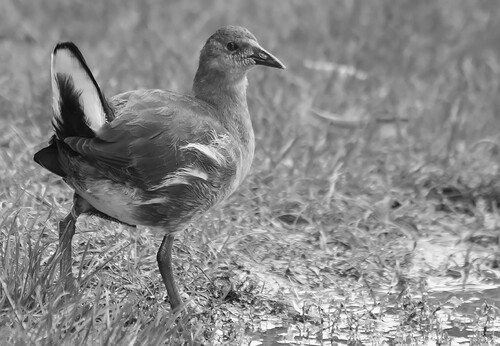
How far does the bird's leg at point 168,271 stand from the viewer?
3982 millimetres

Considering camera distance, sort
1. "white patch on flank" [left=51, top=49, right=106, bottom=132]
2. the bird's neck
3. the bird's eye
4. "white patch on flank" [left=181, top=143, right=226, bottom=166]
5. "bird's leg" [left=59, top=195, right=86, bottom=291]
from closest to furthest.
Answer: "white patch on flank" [left=51, top=49, right=106, bottom=132] < "bird's leg" [left=59, top=195, right=86, bottom=291] < "white patch on flank" [left=181, top=143, right=226, bottom=166] < the bird's neck < the bird's eye

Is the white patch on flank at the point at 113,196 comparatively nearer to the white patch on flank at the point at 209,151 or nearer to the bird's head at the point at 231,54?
the white patch on flank at the point at 209,151

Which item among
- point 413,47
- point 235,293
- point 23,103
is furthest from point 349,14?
point 235,293

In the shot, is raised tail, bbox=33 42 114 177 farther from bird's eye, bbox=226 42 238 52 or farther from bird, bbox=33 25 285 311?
bird's eye, bbox=226 42 238 52

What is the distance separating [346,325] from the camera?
4168 mm

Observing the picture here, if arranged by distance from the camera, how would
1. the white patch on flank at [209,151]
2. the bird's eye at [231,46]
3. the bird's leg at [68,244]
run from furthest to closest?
the bird's eye at [231,46] < the white patch on flank at [209,151] < the bird's leg at [68,244]

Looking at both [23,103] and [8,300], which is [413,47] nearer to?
[23,103]

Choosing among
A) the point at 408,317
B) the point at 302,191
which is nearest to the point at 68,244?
the point at 408,317

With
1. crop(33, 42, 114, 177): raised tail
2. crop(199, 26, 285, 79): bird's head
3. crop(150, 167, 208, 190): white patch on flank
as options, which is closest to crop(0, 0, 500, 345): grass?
crop(150, 167, 208, 190): white patch on flank

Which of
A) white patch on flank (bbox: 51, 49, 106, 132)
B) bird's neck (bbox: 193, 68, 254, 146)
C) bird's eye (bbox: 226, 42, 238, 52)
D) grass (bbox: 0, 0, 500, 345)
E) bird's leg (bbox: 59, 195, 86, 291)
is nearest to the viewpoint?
white patch on flank (bbox: 51, 49, 106, 132)

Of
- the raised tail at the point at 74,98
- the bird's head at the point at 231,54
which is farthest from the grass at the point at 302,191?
the bird's head at the point at 231,54

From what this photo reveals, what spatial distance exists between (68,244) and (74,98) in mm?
655

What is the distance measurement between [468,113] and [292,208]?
1810mm

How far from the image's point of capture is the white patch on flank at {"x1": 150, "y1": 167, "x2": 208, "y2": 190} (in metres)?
3.86
